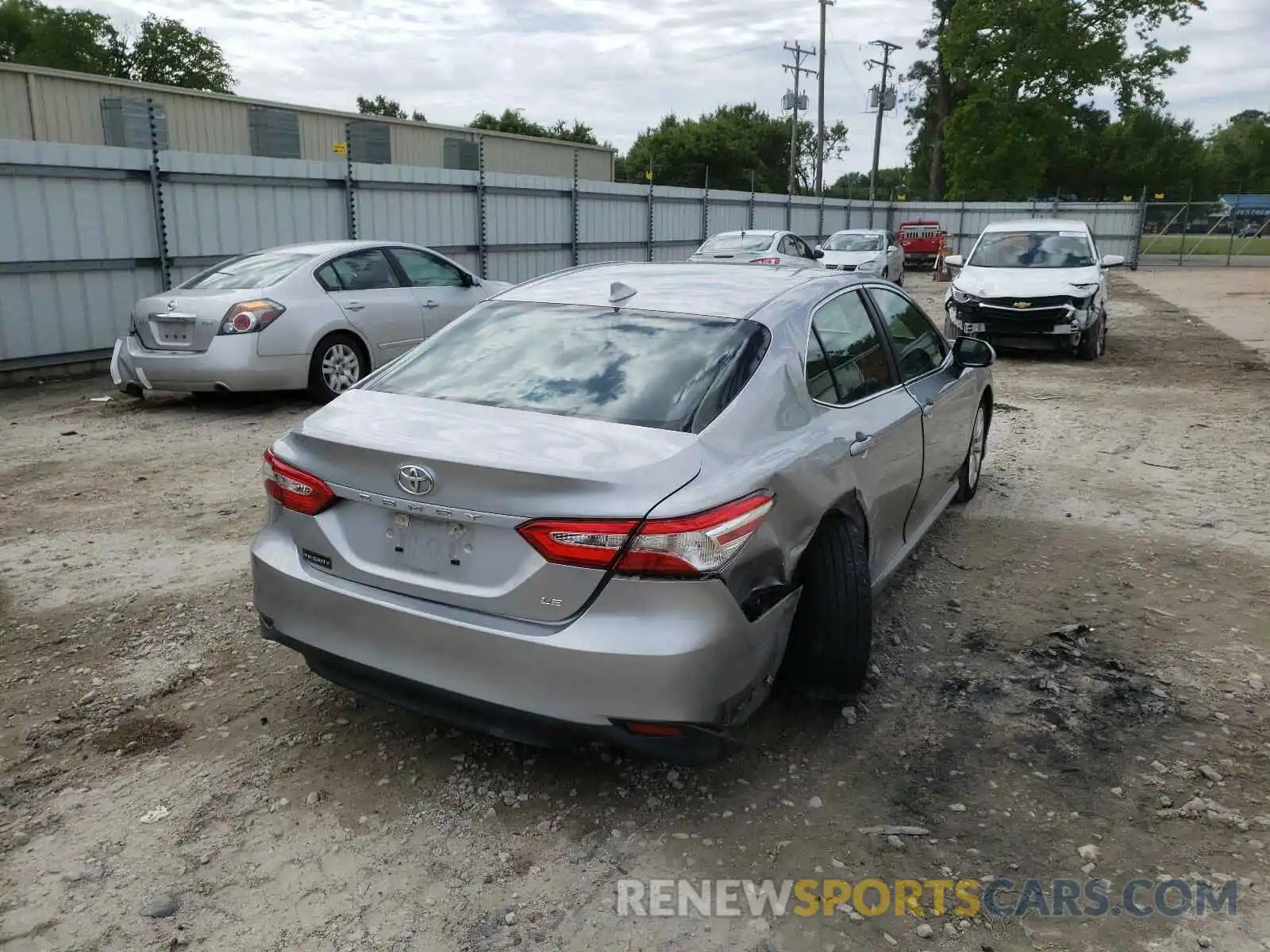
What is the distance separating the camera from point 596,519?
2.69m

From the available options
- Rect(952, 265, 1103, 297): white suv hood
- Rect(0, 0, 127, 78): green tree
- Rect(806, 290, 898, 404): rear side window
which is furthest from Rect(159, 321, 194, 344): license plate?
Rect(0, 0, 127, 78): green tree

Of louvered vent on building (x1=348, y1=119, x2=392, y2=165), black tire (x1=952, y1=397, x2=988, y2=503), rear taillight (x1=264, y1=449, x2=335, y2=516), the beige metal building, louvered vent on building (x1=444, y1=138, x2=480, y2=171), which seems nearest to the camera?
rear taillight (x1=264, y1=449, x2=335, y2=516)

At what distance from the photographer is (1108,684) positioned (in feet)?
13.0

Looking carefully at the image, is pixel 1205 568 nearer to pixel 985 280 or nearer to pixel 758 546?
pixel 758 546

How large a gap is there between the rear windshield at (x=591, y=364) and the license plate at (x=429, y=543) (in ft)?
1.81

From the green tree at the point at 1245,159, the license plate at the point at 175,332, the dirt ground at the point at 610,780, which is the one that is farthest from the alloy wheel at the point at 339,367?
the green tree at the point at 1245,159

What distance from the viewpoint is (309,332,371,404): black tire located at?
9078mm

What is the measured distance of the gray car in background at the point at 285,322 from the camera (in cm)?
858

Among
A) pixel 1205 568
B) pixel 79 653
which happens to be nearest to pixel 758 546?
pixel 79 653

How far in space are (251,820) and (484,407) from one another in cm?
143

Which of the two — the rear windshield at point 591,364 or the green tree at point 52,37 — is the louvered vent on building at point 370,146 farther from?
the green tree at point 52,37

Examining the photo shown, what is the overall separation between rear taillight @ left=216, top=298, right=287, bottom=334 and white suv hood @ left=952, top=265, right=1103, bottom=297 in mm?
8538

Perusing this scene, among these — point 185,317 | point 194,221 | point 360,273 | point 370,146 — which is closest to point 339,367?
point 360,273

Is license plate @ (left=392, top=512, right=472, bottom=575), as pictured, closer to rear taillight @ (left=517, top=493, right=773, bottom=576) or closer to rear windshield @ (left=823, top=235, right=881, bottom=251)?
rear taillight @ (left=517, top=493, right=773, bottom=576)
